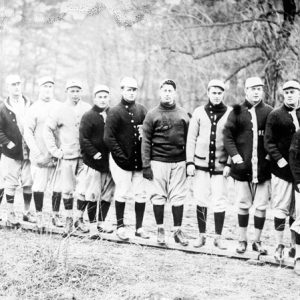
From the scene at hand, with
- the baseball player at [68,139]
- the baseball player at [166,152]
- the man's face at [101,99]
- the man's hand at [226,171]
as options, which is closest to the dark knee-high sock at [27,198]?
the baseball player at [68,139]

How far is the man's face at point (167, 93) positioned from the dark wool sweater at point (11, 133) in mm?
2283

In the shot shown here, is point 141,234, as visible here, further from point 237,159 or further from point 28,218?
point 28,218

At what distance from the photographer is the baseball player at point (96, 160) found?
656 centimetres

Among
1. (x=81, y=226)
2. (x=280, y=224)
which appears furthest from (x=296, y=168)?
(x=81, y=226)

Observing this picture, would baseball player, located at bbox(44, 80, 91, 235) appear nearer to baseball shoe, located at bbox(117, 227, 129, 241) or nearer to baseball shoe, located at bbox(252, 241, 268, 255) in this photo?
baseball shoe, located at bbox(117, 227, 129, 241)

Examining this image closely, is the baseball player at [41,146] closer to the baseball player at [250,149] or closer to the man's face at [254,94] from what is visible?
the baseball player at [250,149]

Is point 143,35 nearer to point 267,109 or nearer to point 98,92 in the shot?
point 98,92

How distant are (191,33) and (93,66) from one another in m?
9.31

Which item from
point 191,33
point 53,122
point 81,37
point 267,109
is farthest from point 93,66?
point 267,109

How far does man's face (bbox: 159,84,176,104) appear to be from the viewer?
6.18 m

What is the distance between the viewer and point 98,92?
6641mm

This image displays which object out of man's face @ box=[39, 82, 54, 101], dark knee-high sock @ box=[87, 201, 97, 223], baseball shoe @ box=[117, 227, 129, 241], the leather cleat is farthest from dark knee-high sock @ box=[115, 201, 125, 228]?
man's face @ box=[39, 82, 54, 101]

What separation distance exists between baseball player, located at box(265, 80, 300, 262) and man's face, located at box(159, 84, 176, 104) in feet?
4.23

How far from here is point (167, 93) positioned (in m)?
6.20
